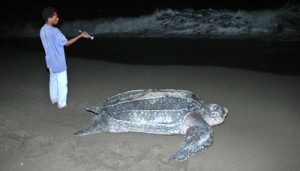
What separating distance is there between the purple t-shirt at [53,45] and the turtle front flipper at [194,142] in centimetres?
180

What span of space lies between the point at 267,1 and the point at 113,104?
8.69 m

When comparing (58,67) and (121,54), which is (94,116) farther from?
(121,54)

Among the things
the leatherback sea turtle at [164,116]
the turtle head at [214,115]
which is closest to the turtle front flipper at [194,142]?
the leatherback sea turtle at [164,116]

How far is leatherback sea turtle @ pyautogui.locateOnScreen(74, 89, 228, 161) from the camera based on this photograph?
282 cm

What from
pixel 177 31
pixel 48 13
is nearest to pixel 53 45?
pixel 48 13

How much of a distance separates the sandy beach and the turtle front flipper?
64 millimetres

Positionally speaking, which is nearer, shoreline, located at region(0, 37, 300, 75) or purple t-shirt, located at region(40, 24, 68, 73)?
purple t-shirt, located at region(40, 24, 68, 73)

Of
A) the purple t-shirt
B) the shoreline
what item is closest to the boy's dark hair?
the purple t-shirt

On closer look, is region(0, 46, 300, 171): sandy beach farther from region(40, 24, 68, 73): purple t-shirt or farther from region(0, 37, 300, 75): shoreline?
region(40, 24, 68, 73): purple t-shirt

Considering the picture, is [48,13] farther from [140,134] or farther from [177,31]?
[177,31]

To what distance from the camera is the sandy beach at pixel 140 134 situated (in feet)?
8.47

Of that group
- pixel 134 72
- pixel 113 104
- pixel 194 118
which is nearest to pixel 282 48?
pixel 134 72

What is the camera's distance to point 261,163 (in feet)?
8.35

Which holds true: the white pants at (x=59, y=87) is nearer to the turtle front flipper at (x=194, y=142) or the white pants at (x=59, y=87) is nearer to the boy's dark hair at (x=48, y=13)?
the boy's dark hair at (x=48, y=13)
